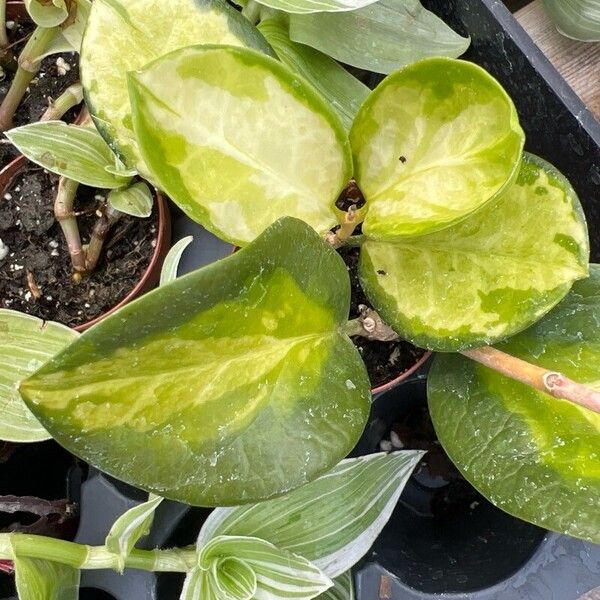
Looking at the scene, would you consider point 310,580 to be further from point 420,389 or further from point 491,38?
point 491,38

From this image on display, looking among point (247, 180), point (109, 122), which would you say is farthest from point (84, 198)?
point (247, 180)

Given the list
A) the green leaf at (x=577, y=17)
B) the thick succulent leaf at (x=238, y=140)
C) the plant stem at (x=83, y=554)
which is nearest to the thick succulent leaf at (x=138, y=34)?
the thick succulent leaf at (x=238, y=140)

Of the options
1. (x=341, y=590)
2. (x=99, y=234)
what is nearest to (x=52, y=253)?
(x=99, y=234)

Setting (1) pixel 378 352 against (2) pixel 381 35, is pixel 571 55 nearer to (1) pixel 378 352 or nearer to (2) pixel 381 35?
(2) pixel 381 35

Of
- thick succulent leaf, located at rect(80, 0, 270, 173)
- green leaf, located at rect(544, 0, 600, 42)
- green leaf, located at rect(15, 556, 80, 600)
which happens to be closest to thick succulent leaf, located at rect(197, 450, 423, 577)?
green leaf, located at rect(15, 556, 80, 600)

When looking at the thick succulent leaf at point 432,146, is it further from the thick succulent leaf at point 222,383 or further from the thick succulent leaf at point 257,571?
the thick succulent leaf at point 257,571
